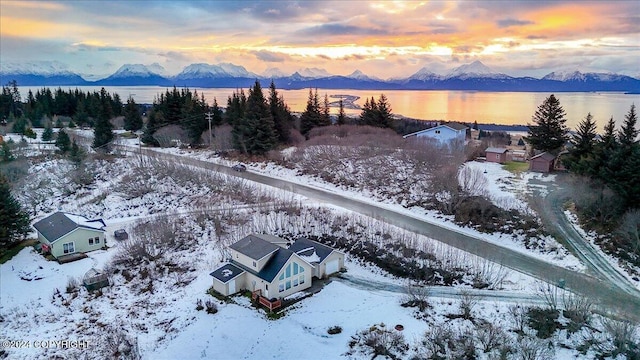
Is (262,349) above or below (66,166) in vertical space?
below

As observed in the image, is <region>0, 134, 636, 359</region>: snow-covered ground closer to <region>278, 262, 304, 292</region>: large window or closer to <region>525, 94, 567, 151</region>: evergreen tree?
<region>278, 262, 304, 292</region>: large window

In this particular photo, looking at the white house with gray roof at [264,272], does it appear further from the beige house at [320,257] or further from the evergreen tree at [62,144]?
the evergreen tree at [62,144]

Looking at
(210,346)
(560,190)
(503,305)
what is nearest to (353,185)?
(560,190)

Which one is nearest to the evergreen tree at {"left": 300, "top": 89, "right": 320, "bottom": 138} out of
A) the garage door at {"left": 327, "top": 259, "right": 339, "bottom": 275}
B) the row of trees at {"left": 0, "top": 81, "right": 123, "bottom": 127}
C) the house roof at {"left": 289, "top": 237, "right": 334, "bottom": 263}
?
the house roof at {"left": 289, "top": 237, "right": 334, "bottom": 263}

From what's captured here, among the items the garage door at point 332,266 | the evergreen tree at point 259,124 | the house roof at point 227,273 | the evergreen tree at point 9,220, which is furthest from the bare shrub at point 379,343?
the evergreen tree at point 259,124

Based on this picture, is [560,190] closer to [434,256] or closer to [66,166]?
[434,256]

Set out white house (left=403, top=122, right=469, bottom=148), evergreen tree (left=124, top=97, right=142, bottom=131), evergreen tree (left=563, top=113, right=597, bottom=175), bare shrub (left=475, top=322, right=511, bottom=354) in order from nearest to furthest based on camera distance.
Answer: bare shrub (left=475, top=322, right=511, bottom=354) < evergreen tree (left=563, top=113, right=597, bottom=175) < white house (left=403, top=122, right=469, bottom=148) < evergreen tree (left=124, top=97, right=142, bottom=131)
